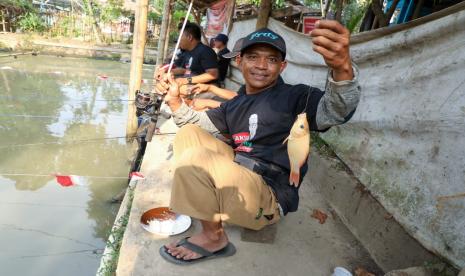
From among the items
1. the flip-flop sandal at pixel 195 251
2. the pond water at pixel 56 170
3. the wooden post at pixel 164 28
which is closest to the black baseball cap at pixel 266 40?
the flip-flop sandal at pixel 195 251

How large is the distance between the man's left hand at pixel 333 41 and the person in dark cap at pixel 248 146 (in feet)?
0.24

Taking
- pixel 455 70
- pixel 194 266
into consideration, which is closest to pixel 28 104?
pixel 194 266

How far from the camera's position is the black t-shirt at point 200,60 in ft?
16.8

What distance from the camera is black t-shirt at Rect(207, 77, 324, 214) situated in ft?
6.51

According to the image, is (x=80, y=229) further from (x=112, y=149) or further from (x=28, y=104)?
(x=28, y=104)

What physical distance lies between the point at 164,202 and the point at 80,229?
189 centimetres

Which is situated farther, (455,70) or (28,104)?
(28,104)

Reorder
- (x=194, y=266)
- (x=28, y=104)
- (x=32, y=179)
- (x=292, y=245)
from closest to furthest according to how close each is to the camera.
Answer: (x=194, y=266)
(x=292, y=245)
(x=32, y=179)
(x=28, y=104)

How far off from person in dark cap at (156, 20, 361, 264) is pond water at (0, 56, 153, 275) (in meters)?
2.03

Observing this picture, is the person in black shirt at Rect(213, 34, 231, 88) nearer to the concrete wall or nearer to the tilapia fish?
the concrete wall

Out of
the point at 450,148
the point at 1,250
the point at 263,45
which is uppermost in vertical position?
the point at 263,45

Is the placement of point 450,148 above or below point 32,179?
above

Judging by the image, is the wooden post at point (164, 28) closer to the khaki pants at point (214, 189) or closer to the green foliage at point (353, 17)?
the green foliage at point (353, 17)

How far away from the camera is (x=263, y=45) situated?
198 cm
